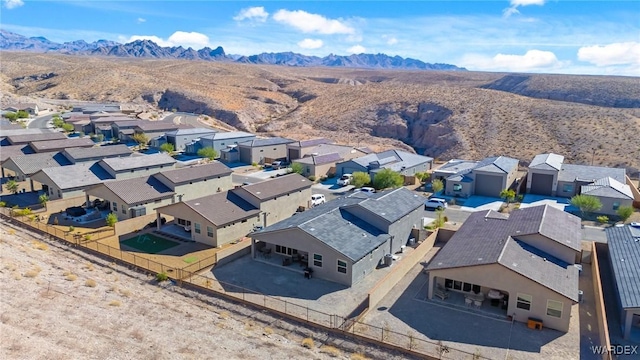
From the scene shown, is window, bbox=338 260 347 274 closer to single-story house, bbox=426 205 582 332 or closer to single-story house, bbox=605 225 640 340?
single-story house, bbox=426 205 582 332

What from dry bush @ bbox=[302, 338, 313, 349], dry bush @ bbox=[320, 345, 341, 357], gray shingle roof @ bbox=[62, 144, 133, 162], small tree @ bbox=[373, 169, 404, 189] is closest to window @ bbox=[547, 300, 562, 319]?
dry bush @ bbox=[320, 345, 341, 357]

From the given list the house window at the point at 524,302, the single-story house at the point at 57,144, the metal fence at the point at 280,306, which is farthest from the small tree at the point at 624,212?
the single-story house at the point at 57,144

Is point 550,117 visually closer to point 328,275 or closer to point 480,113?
point 480,113

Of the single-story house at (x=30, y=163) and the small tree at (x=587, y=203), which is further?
the single-story house at (x=30, y=163)

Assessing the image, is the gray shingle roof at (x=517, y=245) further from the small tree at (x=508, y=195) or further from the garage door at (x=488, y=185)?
the garage door at (x=488, y=185)

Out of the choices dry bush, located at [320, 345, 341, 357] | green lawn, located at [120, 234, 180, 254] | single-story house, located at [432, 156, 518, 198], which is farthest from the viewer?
single-story house, located at [432, 156, 518, 198]

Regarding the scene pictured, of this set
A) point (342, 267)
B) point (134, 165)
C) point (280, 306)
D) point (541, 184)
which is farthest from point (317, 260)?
point (541, 184)

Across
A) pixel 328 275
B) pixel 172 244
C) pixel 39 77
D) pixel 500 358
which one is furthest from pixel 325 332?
pixel 39 77
